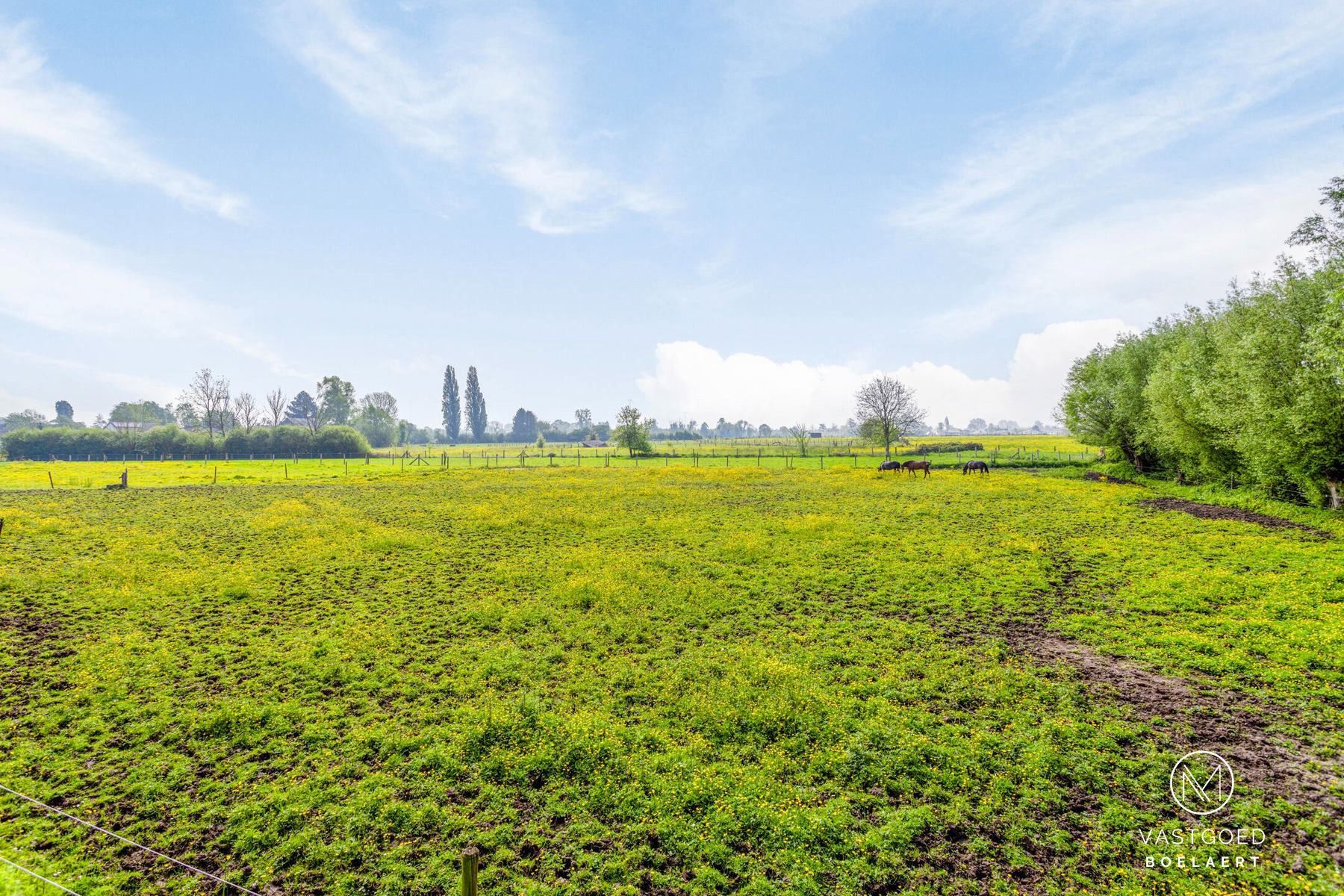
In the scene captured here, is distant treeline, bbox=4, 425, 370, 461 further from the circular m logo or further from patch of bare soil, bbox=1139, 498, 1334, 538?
the circular m logo

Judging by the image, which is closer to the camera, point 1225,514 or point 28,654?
point 28,654

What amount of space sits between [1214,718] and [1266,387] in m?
26.6

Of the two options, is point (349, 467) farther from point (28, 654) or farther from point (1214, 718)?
point (1214, 718)

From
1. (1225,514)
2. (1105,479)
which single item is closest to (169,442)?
(1225,514)

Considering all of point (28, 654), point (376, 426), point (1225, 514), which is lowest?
point (1225, 514)

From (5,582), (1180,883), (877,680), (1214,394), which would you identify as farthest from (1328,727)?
(5,582)

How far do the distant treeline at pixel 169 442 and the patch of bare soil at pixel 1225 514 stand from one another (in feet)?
414

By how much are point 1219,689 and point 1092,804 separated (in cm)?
580

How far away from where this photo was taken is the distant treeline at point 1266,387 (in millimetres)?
22953

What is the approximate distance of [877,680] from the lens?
1073 cm

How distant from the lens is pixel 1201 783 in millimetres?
7684

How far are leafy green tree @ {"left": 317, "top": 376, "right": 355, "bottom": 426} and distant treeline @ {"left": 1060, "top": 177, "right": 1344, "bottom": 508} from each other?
197 m

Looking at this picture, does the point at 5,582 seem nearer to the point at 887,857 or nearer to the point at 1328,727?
the point at 887,857

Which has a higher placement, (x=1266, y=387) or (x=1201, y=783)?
(x=1266, y=387)
